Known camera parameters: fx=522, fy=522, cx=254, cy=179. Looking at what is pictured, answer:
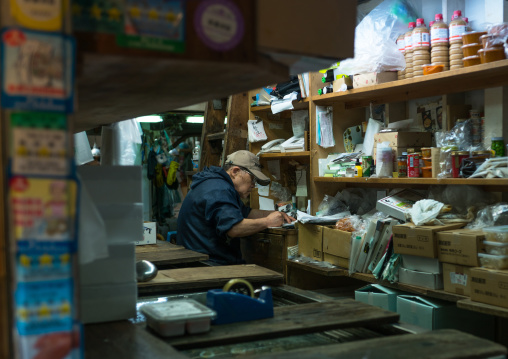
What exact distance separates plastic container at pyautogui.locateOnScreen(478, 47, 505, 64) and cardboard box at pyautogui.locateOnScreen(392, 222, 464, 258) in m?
0.93

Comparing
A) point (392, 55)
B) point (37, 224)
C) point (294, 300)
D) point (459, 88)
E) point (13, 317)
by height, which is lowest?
point (294, 300)

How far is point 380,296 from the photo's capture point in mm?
3244

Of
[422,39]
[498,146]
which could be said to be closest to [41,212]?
[498,146]

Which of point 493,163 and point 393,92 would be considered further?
point 393,92

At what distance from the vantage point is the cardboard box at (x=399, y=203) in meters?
3.37

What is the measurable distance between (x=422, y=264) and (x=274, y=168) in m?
2.28

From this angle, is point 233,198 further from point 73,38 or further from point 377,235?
point 73,38

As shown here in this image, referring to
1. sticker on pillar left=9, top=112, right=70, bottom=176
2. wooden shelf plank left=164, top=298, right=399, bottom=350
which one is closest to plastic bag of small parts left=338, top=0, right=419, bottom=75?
wooden shelf plank left=164, top=298, right=399, bottom=350

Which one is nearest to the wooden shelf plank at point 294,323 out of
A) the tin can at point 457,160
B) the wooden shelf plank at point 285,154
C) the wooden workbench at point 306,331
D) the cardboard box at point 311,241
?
the wooden workbench at point 306,331

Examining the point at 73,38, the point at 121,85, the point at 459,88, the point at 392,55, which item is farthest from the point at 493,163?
the point at 73,38

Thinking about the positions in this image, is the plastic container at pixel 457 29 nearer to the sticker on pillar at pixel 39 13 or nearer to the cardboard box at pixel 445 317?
the cardboard box at pixel 445 317

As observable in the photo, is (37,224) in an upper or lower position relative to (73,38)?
lower

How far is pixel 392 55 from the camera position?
3.48 metres

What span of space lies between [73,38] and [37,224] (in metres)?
0.30
